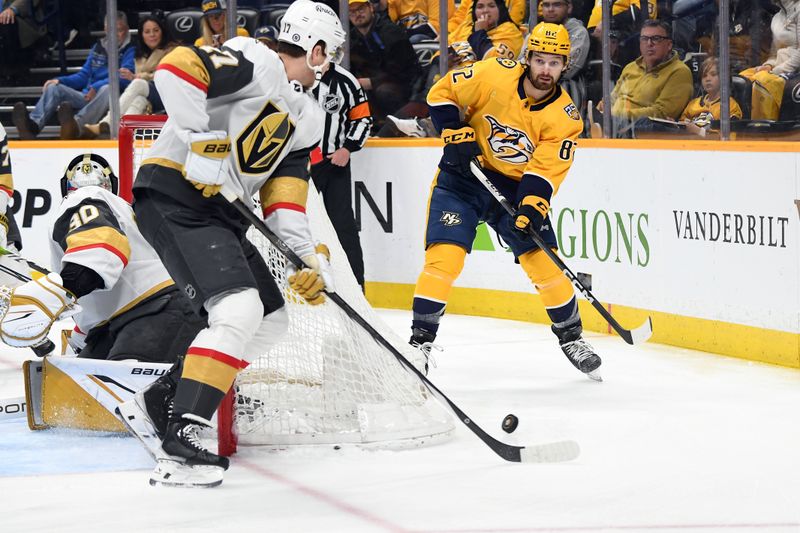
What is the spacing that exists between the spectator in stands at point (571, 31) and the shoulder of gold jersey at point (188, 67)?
292 cm

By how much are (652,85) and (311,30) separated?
2615 millimetres

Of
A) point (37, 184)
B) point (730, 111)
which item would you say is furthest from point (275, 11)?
point (730, 111)

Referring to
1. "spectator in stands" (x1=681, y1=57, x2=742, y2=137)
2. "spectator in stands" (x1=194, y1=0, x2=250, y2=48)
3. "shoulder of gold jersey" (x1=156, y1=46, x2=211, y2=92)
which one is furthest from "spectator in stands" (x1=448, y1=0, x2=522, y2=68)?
"shoulder of gold jersey" (x1=156, y1=46, x2=211, y2=92)

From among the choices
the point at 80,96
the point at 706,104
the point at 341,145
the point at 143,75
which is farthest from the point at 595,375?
the point at 80,96

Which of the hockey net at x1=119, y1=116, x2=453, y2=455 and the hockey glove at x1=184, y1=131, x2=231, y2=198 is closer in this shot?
the hockey glove at x1=184, y1=131, x2=231, y2=198

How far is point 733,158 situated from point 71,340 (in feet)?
8.04

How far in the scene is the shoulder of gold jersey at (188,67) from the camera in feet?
9.30

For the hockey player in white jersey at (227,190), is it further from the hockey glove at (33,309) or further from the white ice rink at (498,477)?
the hockey glove at (33,309)

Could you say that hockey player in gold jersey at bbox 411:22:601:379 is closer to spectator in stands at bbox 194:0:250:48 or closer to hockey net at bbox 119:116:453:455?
hockey net at bbox 119:116:453:455

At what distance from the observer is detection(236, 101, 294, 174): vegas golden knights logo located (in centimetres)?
297

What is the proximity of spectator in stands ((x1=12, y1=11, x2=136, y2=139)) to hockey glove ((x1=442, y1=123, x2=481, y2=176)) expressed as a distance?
8.82ft

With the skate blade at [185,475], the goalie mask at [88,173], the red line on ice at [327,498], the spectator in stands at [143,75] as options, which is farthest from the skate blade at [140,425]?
the spectator in stands at [143,75]

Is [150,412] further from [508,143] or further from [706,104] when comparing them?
[706,104]

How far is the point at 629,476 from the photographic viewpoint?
9.99 ft
